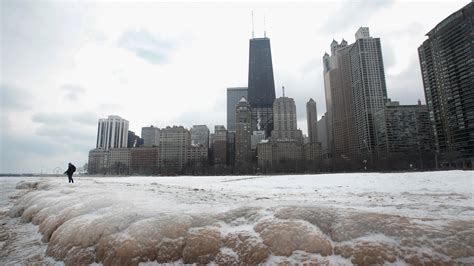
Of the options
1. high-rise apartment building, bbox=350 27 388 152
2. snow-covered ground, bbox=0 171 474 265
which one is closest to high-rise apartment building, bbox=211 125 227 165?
high-rise apartment building, bbox=350 27 388 152

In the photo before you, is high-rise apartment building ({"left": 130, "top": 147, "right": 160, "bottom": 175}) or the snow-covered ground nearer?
the snow-covered ground

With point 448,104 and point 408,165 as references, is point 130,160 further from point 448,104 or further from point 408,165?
point 448,104

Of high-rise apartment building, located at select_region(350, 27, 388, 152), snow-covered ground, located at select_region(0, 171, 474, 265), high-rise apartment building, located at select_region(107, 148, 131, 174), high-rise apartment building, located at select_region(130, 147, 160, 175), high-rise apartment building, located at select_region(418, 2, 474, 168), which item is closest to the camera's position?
snow-covered ground, located at select_region(0, 171, 474, 265)

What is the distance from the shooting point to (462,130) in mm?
102062

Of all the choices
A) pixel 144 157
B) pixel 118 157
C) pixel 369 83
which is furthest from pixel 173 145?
pixel 369 83

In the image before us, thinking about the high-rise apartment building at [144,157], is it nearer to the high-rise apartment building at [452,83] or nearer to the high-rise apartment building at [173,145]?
the high-rise apartment building at [173,145]

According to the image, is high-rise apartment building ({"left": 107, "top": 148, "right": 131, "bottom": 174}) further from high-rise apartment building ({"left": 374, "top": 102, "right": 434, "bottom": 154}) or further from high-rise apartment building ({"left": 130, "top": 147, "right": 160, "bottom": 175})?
high-rise apartment building ({"left": 374, "top": 102, "right": 434, "bottom": 154})

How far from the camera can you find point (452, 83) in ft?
348

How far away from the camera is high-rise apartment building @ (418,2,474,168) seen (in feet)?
320

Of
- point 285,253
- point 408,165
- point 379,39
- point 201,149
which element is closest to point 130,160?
point 201,149

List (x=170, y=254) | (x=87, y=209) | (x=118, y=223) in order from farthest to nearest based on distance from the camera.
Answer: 1. (x=87, y=209)
2. (x=118, y=223)
3. (x=170, y=254)

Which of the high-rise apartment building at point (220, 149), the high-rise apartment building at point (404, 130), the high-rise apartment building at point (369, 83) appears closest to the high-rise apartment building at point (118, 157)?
the high-rise apartment building at point (220, 149)

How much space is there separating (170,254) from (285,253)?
2.50 meters

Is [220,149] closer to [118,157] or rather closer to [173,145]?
[173,145]
